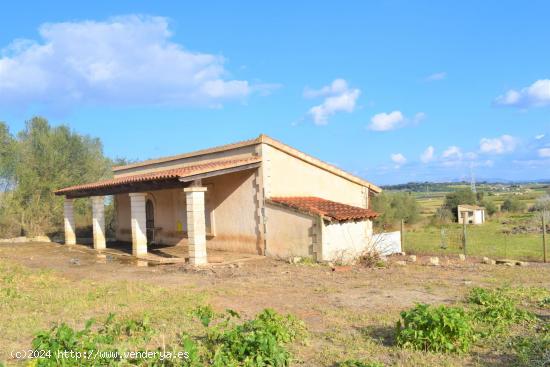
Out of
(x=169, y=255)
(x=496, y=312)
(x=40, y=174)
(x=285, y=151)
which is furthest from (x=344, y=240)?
(x=40, y=174)

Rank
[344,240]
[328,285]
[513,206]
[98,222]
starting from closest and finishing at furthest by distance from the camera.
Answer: [328,285] → [344,240] → [98,222] → [513,206]

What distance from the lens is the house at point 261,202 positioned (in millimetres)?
12883

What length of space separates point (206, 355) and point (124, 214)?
1798cm

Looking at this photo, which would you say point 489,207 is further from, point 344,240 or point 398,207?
point 344,240

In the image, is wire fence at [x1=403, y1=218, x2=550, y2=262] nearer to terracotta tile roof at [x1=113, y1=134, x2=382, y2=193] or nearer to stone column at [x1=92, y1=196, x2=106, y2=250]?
terracotta tile roof at [x1=113, y1=134, x2=382, y2=193]

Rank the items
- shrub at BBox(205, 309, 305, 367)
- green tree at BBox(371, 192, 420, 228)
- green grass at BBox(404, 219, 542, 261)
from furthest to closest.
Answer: green tree at BBox(371, 192, 420, 228) < green grass at BBox(404, 219, 542, 261) < shrub at BBox(205, 309, 305, 367)

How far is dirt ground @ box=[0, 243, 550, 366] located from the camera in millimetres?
5977

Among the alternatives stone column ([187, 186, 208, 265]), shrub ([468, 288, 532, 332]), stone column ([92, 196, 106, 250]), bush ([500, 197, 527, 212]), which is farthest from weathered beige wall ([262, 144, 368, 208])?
bush ([500, 197, 527, 212])

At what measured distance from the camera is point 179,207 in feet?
59.3

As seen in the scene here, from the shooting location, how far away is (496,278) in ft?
33.6

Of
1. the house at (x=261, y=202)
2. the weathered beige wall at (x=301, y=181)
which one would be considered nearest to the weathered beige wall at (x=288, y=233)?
the house at (x=261, y=202)

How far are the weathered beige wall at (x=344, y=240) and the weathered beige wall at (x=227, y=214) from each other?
7.39ft

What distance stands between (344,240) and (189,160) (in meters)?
6.99

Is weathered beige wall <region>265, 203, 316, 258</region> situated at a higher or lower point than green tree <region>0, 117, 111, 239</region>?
lower
